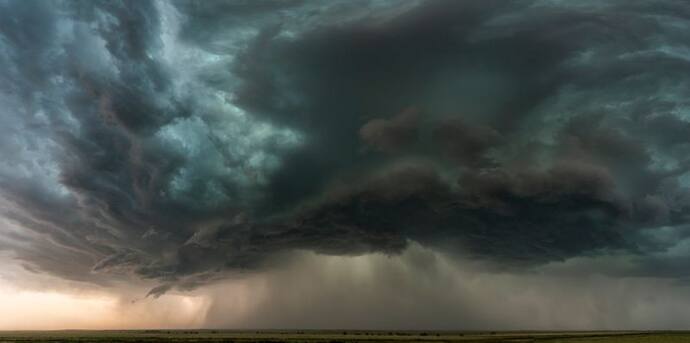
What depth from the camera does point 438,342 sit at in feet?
457

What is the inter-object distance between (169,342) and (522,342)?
338 ft

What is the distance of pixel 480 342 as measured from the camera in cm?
13888

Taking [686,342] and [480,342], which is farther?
[480,342]

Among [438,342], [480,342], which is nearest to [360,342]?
[438,342]

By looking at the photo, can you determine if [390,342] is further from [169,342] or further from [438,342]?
[169,342]

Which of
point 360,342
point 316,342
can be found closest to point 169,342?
point 316,342

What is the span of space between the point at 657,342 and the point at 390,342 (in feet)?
211

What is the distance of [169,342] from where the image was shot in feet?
534

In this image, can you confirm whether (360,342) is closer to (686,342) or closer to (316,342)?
(316,342)

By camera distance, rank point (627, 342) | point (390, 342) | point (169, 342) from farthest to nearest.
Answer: point (169, 342) < point (390, 342) < point (627, 342)

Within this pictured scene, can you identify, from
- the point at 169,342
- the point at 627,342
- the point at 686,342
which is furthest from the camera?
the point at 169,342

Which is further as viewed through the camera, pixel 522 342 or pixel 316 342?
pixel 316 342

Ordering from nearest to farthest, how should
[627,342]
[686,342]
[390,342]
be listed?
[686,342], [627,342], [390,342]

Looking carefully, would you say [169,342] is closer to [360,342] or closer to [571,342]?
[360,342]
